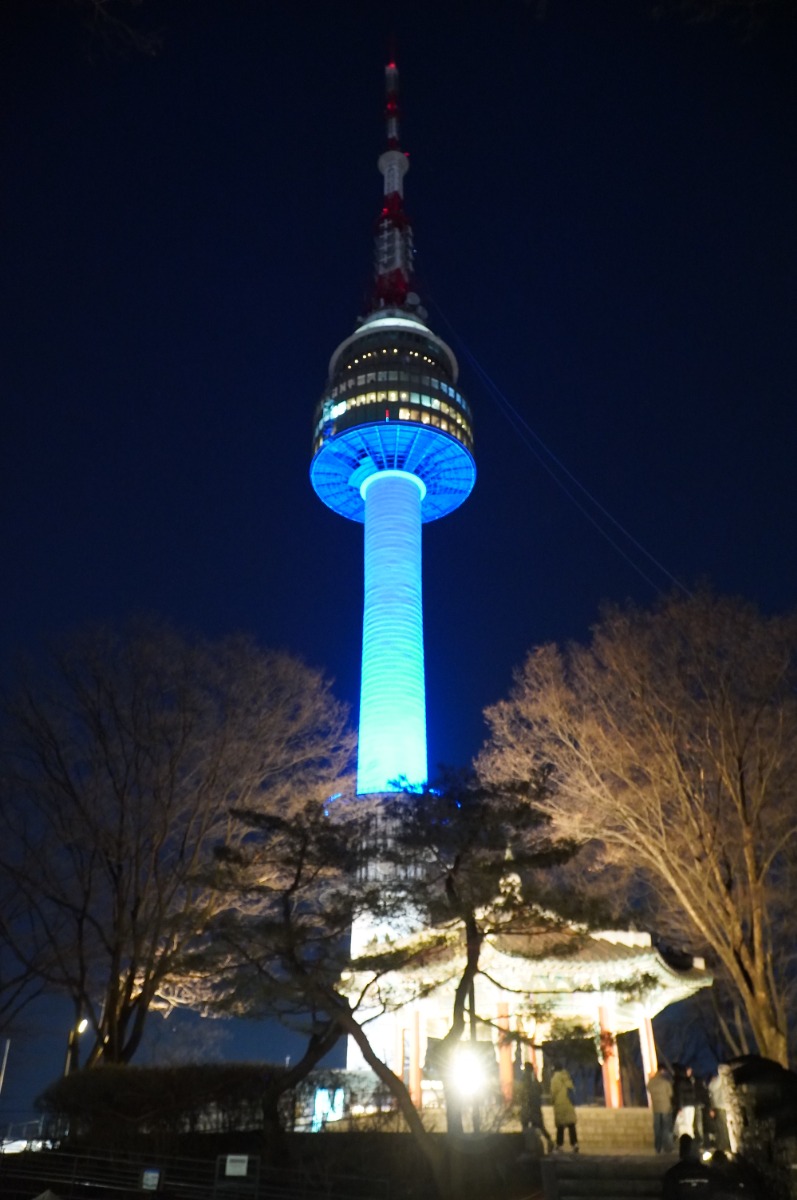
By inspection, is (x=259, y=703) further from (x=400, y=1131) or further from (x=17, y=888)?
(x=400, y=1131)

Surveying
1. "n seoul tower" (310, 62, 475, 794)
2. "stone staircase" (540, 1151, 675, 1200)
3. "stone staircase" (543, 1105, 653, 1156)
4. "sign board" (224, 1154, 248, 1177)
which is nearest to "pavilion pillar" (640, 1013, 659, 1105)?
"stone staircase" (543, 1105, 653, 1156)

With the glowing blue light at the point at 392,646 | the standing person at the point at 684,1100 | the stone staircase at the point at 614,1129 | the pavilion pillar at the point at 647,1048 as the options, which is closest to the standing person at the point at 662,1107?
the standing person at the point at 684,1100

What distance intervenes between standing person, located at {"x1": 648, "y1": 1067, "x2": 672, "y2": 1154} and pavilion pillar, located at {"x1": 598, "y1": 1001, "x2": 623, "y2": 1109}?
4.89ft

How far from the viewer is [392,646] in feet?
136

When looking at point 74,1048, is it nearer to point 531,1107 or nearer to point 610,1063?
point 531,1107

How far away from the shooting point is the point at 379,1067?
1330 centimetres

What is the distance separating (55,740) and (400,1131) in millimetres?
10292

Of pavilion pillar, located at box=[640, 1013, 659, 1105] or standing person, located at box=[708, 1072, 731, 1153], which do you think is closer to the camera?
standing person, located at box=[708, 1072, 731, 1153]

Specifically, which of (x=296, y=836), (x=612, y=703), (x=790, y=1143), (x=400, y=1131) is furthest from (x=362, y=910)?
(x=612, y=703)

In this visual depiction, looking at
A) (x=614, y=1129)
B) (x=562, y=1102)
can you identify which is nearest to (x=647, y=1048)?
(x=614, y=1129)

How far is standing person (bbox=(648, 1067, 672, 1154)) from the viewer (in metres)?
14.3

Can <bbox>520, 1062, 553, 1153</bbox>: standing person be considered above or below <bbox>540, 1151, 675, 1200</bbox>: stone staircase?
above

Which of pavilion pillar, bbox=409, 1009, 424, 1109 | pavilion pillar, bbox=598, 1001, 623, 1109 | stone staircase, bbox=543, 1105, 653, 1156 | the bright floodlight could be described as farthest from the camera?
pavilion pillar, bbox=409, 1009, 424, 1109

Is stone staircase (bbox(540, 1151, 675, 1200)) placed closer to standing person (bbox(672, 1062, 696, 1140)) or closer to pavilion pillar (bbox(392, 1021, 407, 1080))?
standing person (bbox(672, 1062, 696, 1140))
